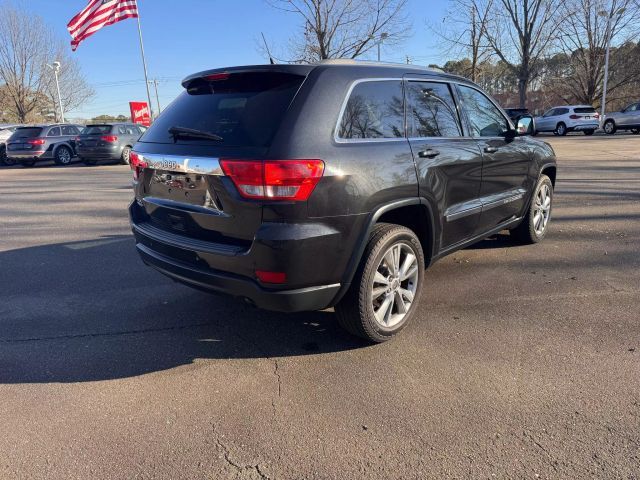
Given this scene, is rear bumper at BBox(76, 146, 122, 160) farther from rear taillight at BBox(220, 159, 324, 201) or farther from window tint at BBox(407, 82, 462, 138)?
rear taillight at BBox(220, 159, 324, 201)

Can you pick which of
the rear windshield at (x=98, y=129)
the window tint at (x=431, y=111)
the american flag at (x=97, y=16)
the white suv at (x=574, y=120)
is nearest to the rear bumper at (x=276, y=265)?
the window tint at (x=431, y=111)

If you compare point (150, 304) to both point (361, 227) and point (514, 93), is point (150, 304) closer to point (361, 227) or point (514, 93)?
point (361, 227)

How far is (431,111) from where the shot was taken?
3.81 metres

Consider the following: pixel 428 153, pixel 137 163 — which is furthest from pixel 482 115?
pixel 137 163

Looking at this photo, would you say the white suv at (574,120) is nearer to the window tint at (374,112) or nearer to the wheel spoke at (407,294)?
the window tint at (374,112)

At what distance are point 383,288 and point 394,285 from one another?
0.38 feet

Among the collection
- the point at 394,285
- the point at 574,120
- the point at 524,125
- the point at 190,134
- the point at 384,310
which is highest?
the point at 190,134

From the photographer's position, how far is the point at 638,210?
7.25 meters

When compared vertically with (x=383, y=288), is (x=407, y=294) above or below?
below

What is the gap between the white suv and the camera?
29.2 metres

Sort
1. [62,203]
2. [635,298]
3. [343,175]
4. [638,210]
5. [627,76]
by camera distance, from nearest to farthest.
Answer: [343,175] < [635,298] < [638,210] < [62,203] < [627,76]

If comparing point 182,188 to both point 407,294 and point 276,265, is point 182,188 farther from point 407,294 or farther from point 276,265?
point 407,294

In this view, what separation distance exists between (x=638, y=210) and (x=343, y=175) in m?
6.34

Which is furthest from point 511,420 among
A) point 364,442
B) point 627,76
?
point 627,76
